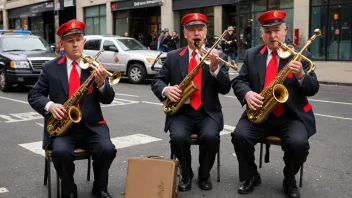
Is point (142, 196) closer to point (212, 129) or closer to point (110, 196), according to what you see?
point (110, 196)

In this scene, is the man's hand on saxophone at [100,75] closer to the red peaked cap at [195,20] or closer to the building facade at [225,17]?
the red peaked cap at [195,20]

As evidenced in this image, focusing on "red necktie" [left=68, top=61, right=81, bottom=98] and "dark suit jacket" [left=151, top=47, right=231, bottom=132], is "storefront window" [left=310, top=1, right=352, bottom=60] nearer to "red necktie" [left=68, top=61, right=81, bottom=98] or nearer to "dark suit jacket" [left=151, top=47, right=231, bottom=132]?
"dark suit jacket" [left=151, top=47, right=231, bottom=132]

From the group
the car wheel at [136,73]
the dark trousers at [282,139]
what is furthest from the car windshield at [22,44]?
the dark trousers at [282,139]

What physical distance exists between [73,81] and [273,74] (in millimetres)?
2028

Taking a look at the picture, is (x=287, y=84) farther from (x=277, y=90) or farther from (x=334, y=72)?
(x=334, y=72)

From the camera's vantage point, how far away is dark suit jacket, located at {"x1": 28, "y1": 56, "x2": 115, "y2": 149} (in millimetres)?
4500

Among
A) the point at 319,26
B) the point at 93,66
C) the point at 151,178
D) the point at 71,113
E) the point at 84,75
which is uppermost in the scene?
the point at 319,26

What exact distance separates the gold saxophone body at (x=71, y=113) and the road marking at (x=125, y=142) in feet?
7.59

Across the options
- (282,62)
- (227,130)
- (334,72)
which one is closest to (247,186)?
(282,62)

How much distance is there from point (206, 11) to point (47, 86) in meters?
21.4

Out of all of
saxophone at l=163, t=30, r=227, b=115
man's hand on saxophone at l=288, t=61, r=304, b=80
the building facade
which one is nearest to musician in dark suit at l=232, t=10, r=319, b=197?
man's hand on saxophone at l=288, t=61, r=304, b=80

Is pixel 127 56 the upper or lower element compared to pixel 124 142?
upper

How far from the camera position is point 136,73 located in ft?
52.0

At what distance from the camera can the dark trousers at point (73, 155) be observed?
424 cm
